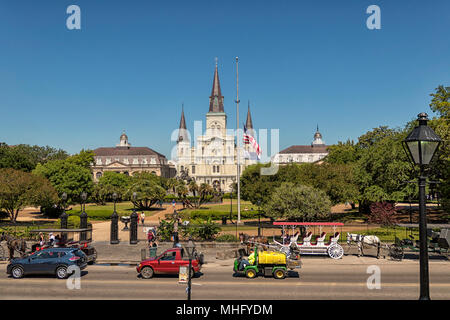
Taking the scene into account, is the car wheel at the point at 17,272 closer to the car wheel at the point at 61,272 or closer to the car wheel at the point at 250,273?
the car wheel at the point at 61,272

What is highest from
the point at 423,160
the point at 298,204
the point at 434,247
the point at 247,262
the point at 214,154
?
the point at 214,154

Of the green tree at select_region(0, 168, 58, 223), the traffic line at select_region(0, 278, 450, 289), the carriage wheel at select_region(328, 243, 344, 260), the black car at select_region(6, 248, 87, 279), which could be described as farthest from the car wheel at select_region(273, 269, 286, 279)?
the green tree at select_region(0, 168, 58, 223)

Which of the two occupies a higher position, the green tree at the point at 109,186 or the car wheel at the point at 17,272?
the green tree at the point at 109,186

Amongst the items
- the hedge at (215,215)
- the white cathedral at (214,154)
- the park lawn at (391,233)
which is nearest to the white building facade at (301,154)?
the white cathedral at (214,154)

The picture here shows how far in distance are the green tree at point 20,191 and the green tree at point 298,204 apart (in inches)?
1099

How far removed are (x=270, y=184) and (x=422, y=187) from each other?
38.7 m

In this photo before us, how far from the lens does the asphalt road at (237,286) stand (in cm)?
1541

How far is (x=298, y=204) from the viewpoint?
32.1 metres

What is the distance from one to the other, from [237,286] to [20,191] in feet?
117

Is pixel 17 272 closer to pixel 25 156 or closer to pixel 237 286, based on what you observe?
pixel 237 286

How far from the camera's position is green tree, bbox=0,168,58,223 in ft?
140

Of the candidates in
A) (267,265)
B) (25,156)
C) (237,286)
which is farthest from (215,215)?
(25,156)
